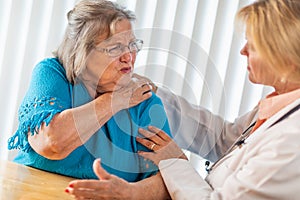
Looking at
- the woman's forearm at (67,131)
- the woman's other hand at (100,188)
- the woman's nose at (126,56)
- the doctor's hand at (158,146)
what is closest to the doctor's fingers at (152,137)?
the doctor's hand at (158,146)

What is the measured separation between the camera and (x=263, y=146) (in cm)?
154

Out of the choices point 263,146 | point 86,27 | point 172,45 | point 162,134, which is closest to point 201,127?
point 162,134

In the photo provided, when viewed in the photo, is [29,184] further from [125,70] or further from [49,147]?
[125,70]

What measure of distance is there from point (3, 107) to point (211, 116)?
93cm

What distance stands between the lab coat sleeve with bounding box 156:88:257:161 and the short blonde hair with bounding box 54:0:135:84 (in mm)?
327

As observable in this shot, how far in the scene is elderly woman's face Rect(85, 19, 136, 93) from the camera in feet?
6.77

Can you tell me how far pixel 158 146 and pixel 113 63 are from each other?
299 millimetres

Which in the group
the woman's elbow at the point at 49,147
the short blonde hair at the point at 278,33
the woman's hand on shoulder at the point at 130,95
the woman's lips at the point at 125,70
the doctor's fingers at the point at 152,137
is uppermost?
the short blonde hair at the point at 278,33

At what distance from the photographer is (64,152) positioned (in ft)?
6.72

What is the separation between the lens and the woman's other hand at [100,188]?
154 centimetres

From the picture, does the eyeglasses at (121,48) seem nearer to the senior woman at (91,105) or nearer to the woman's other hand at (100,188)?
the senior woman at (91,105)

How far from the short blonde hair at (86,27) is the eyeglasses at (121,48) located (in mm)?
51

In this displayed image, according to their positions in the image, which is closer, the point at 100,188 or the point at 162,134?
the point at 100,188

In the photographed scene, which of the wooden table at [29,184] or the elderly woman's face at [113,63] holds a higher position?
the elderly woman's face at [113,63]
